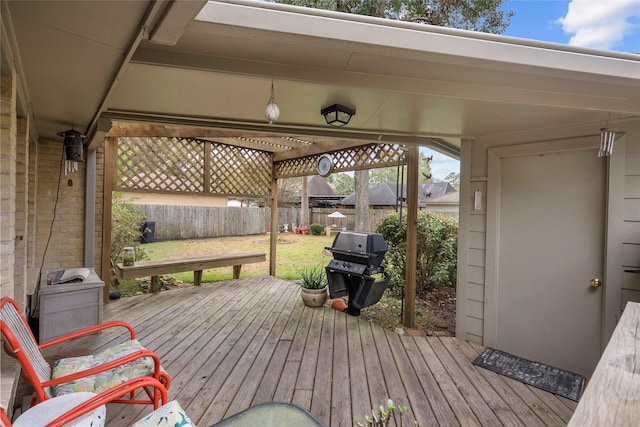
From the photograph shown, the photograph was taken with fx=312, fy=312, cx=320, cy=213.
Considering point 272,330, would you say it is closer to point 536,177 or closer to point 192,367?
point 192,367

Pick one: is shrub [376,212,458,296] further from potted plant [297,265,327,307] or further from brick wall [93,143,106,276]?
brick wall [93,143,106,276]

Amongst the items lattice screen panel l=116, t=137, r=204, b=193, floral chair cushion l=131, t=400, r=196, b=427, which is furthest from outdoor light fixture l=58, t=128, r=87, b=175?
floral chair cushion l=131, t=400, r=196, b=427

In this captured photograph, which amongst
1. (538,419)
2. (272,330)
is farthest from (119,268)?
(538,419)

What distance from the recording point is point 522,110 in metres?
2.48

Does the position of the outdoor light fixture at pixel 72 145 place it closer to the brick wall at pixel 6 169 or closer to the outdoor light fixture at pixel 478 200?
the brick wall at pixel 6 169

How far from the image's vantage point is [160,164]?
4742 mm

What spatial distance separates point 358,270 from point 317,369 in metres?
1.39

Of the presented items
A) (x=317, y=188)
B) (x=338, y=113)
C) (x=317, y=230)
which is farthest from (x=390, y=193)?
(x=338, y=113)

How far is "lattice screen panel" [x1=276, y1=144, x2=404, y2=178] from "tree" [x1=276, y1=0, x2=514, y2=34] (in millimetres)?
3695

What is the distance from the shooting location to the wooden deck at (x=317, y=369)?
2121 millimetres

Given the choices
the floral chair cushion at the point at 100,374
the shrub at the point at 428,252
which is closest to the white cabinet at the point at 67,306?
the floral chair cushion at the point at 100,374

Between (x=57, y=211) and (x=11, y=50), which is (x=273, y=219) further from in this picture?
(x=11, y=50)

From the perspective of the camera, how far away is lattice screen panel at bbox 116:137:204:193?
14.6 ft

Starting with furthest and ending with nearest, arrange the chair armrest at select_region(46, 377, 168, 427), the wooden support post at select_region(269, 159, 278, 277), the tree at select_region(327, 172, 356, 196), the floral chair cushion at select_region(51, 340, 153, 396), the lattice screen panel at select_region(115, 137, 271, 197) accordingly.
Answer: the tree at select_region(327, 172, 356, 196), the wooden support post at select_region(269, 159, 278, 277), the lattice screen panel at select_region(115, 137, 271, 197), the floral chair cushion at select_region(51, 340, 153, 396), the chair armrest at select_region(46, 377, 168, 427)
